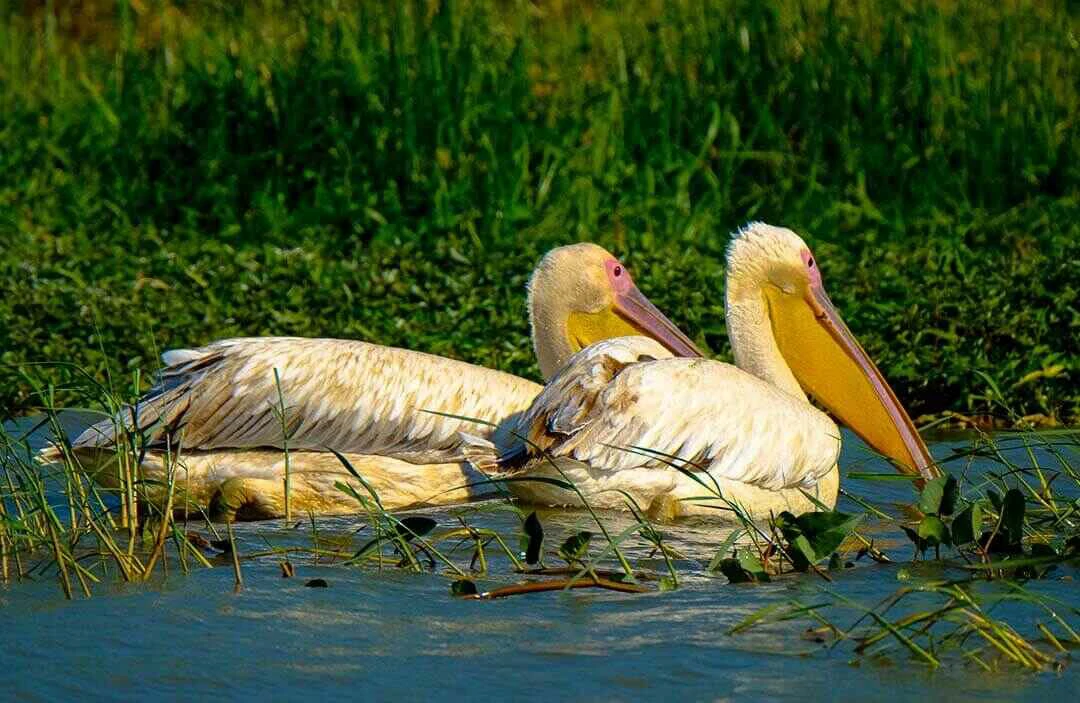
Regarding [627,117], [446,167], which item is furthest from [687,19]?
[446,167]

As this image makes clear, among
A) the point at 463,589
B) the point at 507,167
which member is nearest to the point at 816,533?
the point at 463,589

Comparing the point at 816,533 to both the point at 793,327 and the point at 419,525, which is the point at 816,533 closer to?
the point at 419,525

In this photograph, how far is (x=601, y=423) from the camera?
4.66 m

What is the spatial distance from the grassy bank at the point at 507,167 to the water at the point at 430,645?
3038 millimetres

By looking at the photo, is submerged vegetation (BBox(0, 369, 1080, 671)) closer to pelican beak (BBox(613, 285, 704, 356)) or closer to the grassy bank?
pelican beak (BBox(613, 285, 704, 356))

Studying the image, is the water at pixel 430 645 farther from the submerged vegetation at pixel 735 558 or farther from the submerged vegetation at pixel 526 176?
the submerged vegetation at pixel 526 176

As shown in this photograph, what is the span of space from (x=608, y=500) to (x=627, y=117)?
13.5 feet

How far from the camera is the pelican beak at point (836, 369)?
5246 mm

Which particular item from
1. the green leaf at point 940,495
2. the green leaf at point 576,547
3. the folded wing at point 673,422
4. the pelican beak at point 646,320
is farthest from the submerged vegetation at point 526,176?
the green leaf at point 576,547

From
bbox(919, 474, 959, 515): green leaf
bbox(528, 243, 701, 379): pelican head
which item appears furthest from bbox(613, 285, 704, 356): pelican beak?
bbox(919, 474, 959, 515): green leaf

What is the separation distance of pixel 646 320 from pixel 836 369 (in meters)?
0.65

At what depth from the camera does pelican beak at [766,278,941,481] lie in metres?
5.25

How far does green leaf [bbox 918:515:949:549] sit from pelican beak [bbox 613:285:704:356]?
1.90 m

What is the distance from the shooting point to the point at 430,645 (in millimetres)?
3328
